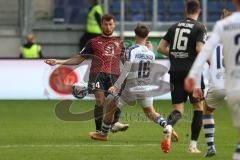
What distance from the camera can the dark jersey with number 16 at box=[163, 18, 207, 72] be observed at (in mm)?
13266

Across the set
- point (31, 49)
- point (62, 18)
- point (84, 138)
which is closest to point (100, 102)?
point (84, 138)

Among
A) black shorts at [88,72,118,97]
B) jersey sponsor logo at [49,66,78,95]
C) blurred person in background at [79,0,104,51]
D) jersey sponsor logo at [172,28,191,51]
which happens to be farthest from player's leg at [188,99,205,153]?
blurred person in background at [79,0,104,51]

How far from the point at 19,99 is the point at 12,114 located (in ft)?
12.9

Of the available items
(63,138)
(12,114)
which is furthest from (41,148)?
(12,114)

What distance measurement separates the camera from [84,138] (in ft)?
51.2

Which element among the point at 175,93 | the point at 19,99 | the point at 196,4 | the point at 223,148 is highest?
the point at 196,4

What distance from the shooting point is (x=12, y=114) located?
20.6 metres

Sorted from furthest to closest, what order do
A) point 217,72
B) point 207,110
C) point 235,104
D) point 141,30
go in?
point 141,30 → point 207,110 → point 217,72 → point 235,104

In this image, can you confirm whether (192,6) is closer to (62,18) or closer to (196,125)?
(196,125)

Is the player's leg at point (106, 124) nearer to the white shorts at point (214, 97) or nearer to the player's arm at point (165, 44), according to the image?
the player's arm at point (165, 44)

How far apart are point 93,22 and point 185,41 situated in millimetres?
15362

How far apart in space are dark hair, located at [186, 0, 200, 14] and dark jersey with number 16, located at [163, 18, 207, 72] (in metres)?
0.14

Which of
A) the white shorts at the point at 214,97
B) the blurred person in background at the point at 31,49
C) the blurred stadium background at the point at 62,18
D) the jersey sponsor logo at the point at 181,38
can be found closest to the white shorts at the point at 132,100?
the jersey sponsor logo at the point at 181,38

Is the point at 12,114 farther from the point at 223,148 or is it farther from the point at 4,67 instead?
the point at 223,148
